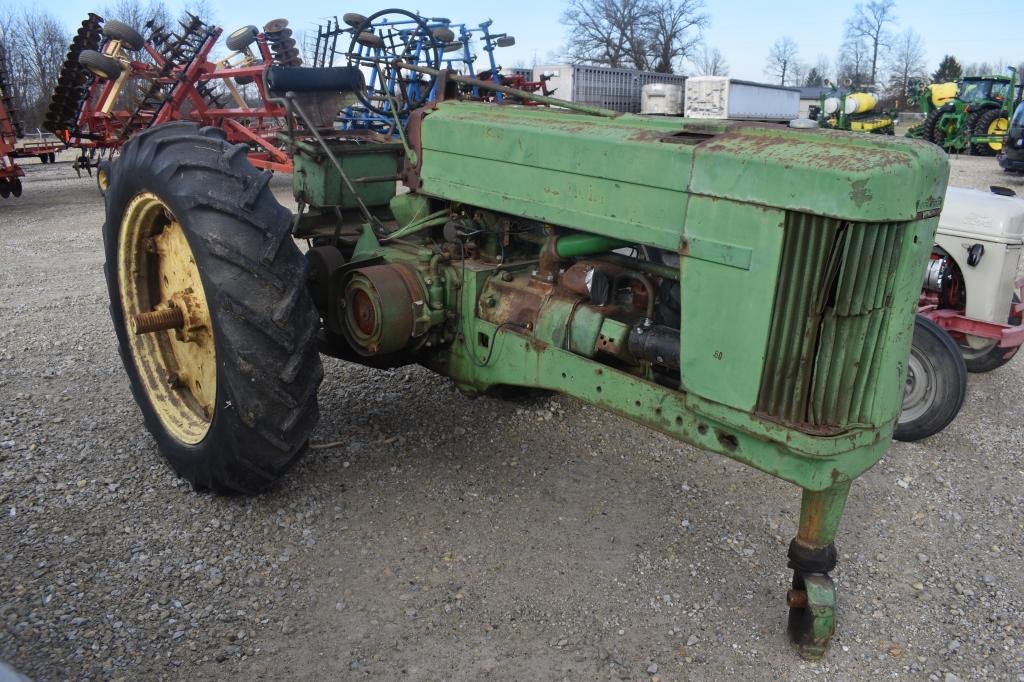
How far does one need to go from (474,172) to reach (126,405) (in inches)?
90.2

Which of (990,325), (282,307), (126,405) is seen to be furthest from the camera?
(990,325)

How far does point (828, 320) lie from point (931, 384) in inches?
89.7

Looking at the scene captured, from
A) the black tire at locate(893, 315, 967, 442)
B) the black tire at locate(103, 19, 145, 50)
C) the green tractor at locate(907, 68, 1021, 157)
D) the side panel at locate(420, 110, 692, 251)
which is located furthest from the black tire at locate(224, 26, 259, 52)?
the green tractor at locate(907, 68, 1021, 157)

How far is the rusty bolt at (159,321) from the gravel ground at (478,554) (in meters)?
0.66

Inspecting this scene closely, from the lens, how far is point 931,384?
13.0 feet

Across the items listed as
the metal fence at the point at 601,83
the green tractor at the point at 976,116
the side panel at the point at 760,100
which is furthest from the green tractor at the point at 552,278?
the green tractor at the point at 976,116

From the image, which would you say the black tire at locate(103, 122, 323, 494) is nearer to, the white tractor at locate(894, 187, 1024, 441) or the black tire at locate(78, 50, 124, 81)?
the white tractor at locate(894, 187, 1024, 441)

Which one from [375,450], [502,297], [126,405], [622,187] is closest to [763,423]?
[622,187]

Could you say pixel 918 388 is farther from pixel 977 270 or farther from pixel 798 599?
pixel 798 599

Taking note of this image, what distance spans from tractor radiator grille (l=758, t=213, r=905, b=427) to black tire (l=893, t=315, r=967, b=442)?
2021 mm

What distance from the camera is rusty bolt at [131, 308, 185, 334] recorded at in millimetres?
3025

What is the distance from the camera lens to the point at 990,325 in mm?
4352

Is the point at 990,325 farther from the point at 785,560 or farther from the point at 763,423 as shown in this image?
the point at 763,423

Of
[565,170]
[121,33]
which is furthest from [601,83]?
[565,170]
